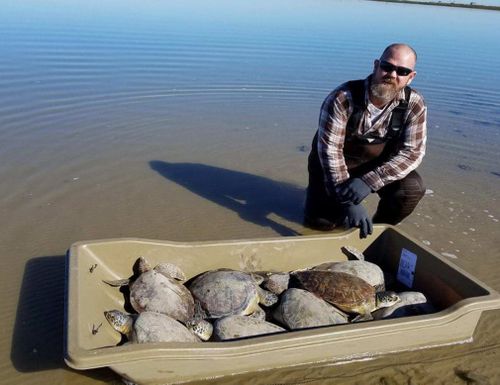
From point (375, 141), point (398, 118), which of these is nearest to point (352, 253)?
point (375, 141)

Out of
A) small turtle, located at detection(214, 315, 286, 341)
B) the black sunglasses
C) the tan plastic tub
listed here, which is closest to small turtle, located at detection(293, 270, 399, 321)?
the tan plastic tub

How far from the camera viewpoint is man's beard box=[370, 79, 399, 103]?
3.88m

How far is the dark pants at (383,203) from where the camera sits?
4461 millimetres

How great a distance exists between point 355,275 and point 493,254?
6.28ft

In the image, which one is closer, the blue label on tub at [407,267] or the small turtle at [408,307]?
the small turtle at [408,307]

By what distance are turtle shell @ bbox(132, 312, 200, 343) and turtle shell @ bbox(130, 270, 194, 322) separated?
144mm

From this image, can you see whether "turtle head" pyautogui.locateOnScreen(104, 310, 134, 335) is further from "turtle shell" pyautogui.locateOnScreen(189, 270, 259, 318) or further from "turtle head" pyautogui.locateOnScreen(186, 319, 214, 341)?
"turtle shell" pyautogui.locateOnScreen(189, 270, 259, 318)

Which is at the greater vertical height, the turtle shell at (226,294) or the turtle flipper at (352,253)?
the turtle flipper at (352,253)

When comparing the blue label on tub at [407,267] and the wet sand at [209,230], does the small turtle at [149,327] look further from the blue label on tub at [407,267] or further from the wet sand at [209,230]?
the blue label on tub at [407,267]

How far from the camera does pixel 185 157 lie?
21.4 feet

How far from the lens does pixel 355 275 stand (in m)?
3.64

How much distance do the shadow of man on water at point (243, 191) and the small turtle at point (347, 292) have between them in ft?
4.71

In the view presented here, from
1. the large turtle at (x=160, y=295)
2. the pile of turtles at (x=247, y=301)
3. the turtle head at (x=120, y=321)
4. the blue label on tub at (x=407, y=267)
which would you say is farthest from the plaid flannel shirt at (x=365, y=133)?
the turtle head at (x=120, y=321)

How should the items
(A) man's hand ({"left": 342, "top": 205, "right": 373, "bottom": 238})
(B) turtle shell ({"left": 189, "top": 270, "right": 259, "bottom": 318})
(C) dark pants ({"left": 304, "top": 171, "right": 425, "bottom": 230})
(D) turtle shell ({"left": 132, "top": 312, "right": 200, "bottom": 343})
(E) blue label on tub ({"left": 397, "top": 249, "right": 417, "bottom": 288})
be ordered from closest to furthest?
(D) turtle shell ({"left": 132, "top": 312, "right": 200, "bottom": 343}) < (B) turtle shell ({"left": 189, "top": 270, "right": 259, "bottom": 318}) < (E) blue label on tub ({"left": 397, "top": 249, "right": 417, "bottom": 288}) < (A) man's hand ({"left": 342, "top": 205, "right": 373, "bottom": 238}) < (C) dark pants ({"left": 304, "top": 171, "right": 425, "bottom": 230})
